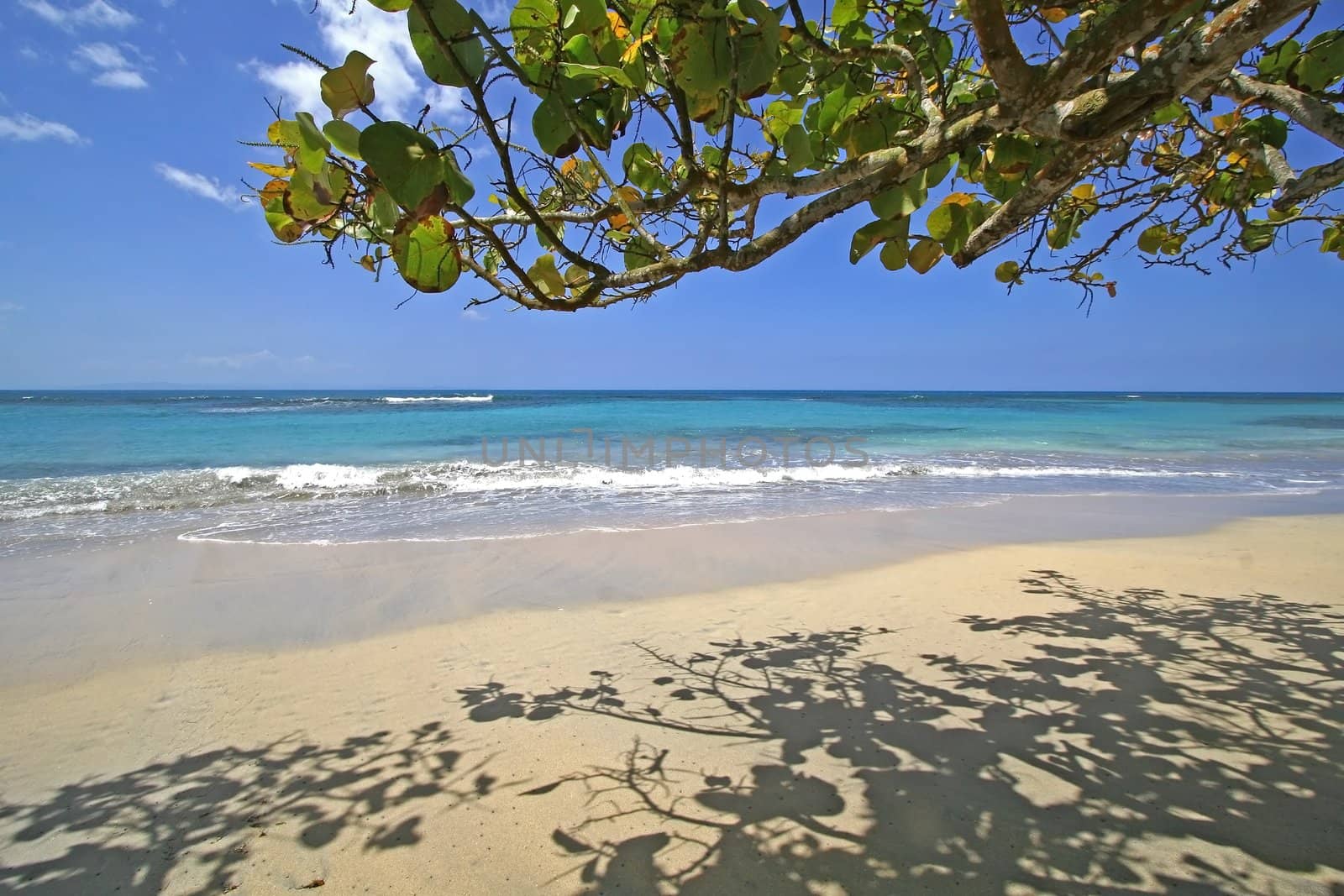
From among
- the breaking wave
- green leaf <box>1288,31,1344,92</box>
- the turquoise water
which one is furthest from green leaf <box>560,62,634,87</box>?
the breaking wave

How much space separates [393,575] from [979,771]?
4940 millimetres

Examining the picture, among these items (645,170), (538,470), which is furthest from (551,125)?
(538,470)

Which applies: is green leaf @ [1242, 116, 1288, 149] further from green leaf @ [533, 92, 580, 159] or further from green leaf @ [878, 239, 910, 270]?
green leaf @ [533, 92, 580, 159]

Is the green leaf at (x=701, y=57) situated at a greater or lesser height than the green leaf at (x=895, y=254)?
greater

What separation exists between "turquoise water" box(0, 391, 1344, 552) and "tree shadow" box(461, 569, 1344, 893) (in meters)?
4.52

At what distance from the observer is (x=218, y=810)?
7.86 ft

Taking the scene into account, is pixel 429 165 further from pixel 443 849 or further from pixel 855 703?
pixel 855 703

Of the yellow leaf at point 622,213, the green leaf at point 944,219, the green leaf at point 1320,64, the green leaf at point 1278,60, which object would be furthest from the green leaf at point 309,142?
the green leaf at point 1278,60

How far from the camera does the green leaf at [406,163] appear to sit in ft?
3.10

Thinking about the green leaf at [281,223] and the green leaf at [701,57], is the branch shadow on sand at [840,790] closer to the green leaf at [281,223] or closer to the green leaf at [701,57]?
the green leaf at [281,223]

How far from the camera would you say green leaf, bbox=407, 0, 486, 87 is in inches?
38.9

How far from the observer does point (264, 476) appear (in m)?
11.7

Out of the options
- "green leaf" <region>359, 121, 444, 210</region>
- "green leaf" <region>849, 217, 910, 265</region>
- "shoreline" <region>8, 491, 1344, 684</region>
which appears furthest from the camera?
"shoreline" <region>8, 491, 1344, 684</region>

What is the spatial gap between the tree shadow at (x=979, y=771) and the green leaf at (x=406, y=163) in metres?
2.13
